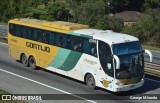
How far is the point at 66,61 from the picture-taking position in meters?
22.5

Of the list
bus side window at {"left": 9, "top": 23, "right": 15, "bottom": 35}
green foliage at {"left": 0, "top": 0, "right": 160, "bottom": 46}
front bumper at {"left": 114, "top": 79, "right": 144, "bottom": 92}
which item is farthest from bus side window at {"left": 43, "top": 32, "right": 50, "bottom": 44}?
green foliage at {"left": 0, "top": 0, "right": 160, "bottom": 46}

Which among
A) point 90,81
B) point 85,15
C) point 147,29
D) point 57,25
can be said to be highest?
point 57,25

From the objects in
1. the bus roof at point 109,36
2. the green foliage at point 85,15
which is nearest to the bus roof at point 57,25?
the bus roof at point 109,36

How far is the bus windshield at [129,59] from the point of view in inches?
759

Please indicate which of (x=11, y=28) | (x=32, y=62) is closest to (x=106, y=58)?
(x=32, y=62)

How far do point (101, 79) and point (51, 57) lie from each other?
477cm

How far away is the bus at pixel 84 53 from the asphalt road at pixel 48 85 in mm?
444

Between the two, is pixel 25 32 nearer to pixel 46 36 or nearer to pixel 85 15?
pixel 46 36

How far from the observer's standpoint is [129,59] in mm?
19562

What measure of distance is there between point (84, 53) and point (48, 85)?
109 inches

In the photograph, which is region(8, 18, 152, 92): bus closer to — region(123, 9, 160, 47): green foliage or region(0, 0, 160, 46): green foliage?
region(0, 0, 160, 46): green foliage

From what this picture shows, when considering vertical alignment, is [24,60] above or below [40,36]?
below

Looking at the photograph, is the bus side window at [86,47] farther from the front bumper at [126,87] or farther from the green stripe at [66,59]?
the front bumper at [126,87]

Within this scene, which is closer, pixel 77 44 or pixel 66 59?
pixel 77 44
